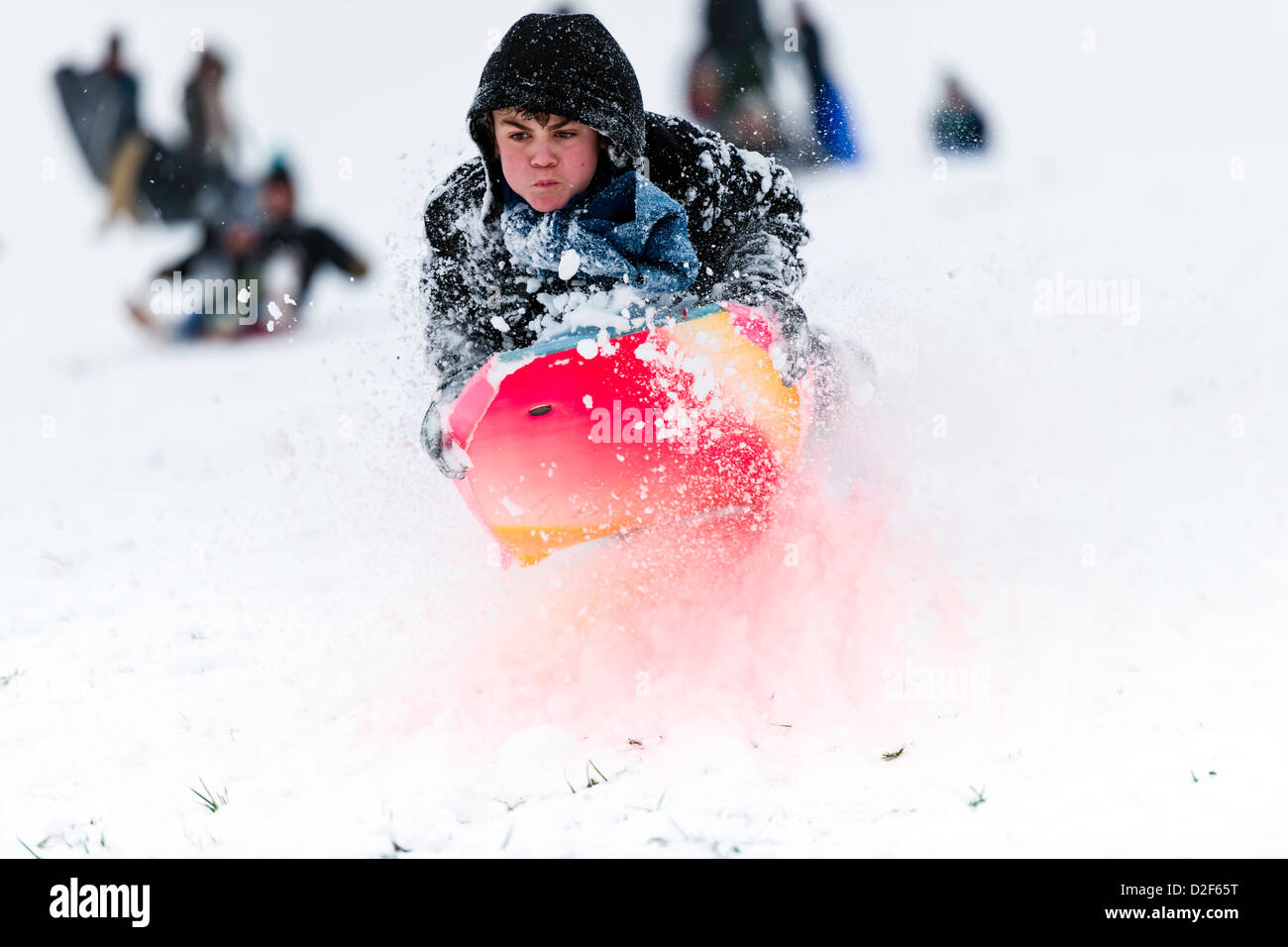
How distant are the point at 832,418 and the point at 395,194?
1585mm

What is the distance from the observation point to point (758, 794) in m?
2.02

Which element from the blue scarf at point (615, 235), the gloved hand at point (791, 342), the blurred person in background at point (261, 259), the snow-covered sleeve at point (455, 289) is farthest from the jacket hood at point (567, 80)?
the blurred person in background at point (261, 259)

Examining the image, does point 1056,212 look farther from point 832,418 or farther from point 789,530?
point 789,530

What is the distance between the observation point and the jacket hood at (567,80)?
8.43ft

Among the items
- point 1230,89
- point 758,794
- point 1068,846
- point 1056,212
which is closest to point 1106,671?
point 1068,846

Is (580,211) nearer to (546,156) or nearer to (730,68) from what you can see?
(546,156)

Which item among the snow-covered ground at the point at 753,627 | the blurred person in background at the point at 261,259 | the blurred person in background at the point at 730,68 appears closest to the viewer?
→ the snow-covered ground at the point at 753,627

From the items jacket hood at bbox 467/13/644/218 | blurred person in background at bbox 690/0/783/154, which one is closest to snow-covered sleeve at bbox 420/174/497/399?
jacket hood at bbox 467/13/644/218

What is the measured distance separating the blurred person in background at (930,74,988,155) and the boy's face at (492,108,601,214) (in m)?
6.60

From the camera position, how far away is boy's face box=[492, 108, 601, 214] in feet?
8.66

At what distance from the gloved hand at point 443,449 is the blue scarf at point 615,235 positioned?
52cm

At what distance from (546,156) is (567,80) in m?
0.20

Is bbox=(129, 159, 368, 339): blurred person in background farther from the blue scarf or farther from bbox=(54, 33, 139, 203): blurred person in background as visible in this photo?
the blue scarf

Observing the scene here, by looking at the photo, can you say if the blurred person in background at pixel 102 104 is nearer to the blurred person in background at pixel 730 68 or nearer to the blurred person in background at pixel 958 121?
the blurred person in background at pixel 730 68
